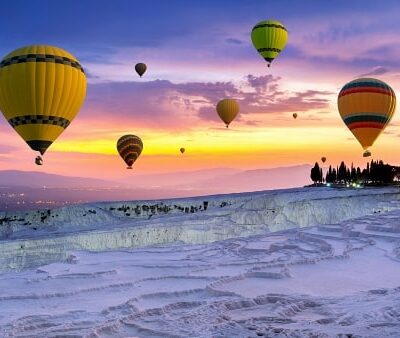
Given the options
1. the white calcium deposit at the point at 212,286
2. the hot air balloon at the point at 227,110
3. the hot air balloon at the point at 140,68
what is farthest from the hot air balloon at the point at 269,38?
the white calcium deposit at the point at 212,286

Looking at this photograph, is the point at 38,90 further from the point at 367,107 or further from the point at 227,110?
the point at 227,110

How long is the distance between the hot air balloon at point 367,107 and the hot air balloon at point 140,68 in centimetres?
2399

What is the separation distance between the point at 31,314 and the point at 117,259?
10396mm

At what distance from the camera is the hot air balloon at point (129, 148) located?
65312 mm

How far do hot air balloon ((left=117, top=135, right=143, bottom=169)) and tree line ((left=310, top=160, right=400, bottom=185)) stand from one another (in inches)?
2068

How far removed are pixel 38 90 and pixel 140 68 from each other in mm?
30086

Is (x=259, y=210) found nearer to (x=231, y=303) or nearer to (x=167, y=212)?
(x=167, y=212)

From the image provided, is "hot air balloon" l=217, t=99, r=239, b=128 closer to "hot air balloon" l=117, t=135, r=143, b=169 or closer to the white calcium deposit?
"hot air balloon" l=117, t=135, r=143, b=169

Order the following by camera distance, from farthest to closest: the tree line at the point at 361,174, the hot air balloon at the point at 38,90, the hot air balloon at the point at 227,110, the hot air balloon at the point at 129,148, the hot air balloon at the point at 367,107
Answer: the tree line at the point at 361,174 → the hot air balloon at the point at 129,148 → the hot air balloon at the point at 227,110 → the hot air balloon at the point at 367,107 → the hot air balloon at the point at 38,90

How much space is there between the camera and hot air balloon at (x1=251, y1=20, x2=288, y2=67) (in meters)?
54.3

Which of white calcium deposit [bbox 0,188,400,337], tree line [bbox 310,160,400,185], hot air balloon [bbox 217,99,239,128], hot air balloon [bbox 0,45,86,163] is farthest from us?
tree line [bbox 310,160,400,185]

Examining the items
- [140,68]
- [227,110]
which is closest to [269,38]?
[227,110]

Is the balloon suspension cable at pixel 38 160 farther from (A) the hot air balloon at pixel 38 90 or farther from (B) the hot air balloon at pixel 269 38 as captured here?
(B) the hot air balloon at pixel 269 38

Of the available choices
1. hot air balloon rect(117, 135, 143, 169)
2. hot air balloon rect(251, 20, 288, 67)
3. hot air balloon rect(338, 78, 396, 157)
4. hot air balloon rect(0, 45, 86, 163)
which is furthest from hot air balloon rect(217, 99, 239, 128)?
hot air balloon rect(0, 45, 86, 163)
